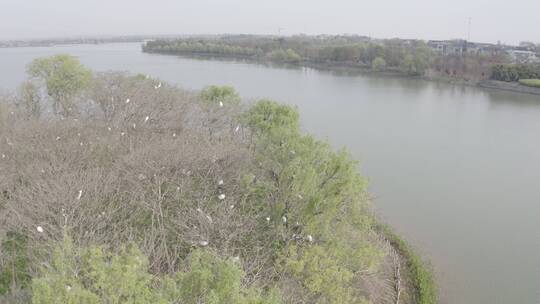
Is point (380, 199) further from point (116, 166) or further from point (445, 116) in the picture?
point (445, 116)

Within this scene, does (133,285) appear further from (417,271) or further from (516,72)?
(516,72)

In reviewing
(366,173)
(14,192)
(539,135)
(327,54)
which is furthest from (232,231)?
(327,54)

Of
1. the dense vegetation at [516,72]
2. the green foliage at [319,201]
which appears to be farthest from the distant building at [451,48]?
the green foliage at [319,201]

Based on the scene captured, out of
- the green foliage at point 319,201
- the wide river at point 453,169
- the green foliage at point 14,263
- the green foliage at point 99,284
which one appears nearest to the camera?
the green foliage at point 99,284

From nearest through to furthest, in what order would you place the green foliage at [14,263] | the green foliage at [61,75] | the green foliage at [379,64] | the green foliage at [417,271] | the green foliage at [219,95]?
the green foliage at [14,263] → the green foliage at [417,271] → the green foliage at [219,95] → the green foliage at [61,75] → the green foliage at [379,64]

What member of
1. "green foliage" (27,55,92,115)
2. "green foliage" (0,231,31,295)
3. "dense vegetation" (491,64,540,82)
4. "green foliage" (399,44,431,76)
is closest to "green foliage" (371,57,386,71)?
"green foliage" (399,44,431,76)

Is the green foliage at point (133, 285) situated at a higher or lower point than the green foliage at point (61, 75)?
lower

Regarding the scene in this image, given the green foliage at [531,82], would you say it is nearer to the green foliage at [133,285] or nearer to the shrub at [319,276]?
the shrub at [319,276]
